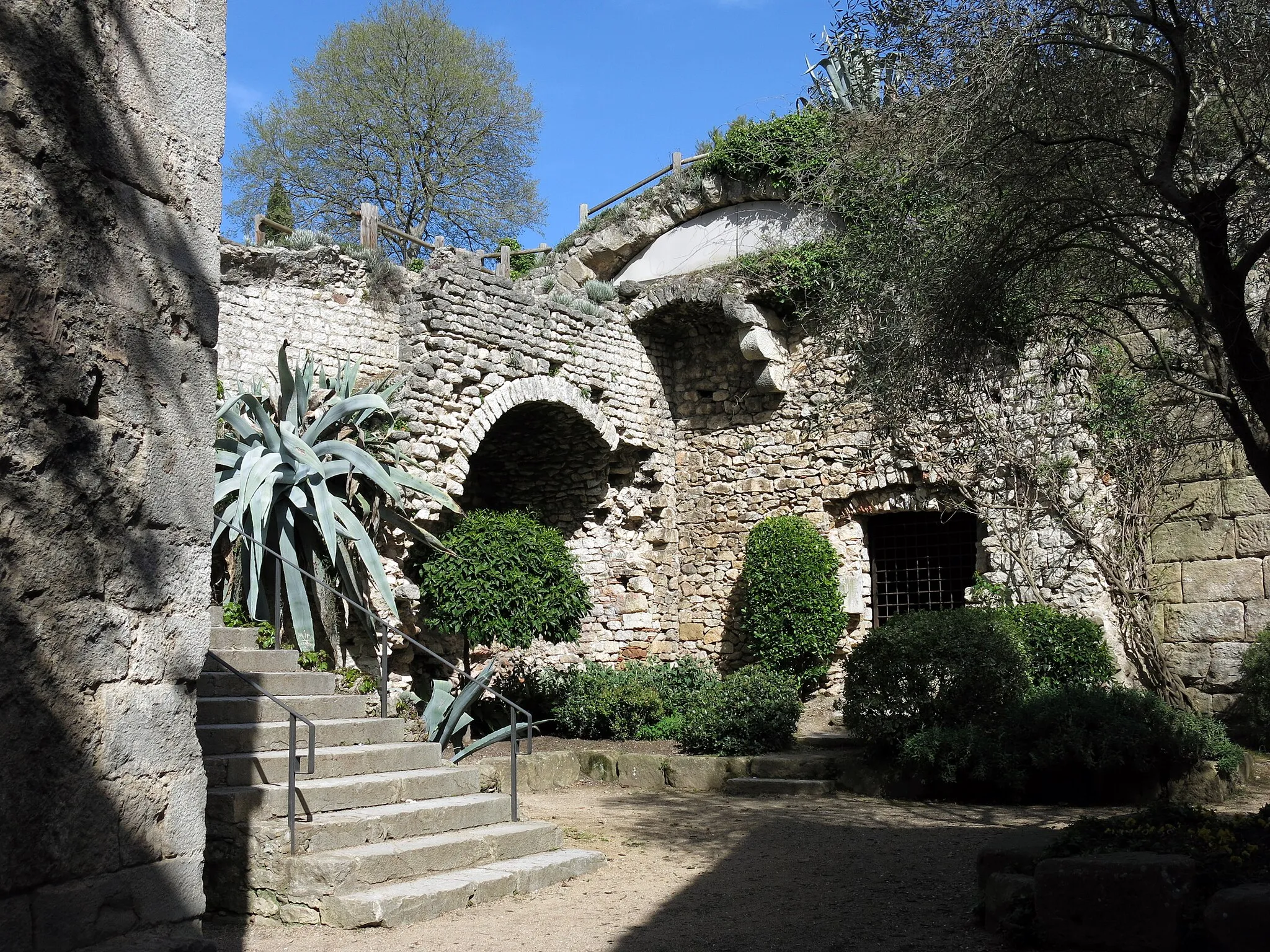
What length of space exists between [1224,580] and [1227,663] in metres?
0.75

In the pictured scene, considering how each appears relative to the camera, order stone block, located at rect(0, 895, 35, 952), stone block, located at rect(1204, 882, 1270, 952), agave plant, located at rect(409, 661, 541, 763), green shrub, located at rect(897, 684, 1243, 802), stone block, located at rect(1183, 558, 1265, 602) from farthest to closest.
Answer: stone block, located at rect(1183, 558, 1265, 602) → agave plant, located at rect(409, 661, 541, 763) → green shrub, located at rect(897, 684, 1243, 802) → stone block, located at rect(1204, 882, 1270, 952) → stone block, located at rect(0, 895, 35, 952)

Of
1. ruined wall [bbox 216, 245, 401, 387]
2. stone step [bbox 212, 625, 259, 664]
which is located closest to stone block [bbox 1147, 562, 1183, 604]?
ruined wall [bbox 216, 245, 401, 387]

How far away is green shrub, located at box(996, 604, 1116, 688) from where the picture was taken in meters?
9.47

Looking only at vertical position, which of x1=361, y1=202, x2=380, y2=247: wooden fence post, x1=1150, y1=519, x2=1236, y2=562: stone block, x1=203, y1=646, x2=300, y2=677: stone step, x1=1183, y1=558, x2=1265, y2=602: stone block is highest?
x1=361, y1=202, x2=380, y2=247: wooden fence post

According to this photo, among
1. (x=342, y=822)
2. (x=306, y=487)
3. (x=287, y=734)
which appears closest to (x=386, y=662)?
(x=287, y=734)

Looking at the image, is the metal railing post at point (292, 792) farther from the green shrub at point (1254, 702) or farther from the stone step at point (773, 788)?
the green shrub at point (1254, 702)

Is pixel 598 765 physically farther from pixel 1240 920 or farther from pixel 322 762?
pixel 1240 920

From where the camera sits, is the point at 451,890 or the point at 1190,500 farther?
the point at 1190,500

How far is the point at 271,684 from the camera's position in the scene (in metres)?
6.79

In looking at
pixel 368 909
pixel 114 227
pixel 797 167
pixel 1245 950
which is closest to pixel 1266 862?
pixel 1245 950

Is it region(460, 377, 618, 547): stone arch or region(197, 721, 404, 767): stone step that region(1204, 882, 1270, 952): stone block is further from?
region(460, 377, 618, 547): stone arch

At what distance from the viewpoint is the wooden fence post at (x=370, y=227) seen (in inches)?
466

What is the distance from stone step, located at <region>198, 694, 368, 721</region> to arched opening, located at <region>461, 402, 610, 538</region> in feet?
19.0

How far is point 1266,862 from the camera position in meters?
4.03
